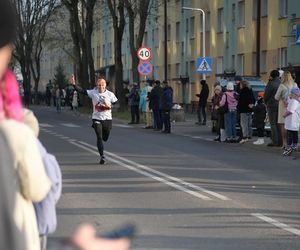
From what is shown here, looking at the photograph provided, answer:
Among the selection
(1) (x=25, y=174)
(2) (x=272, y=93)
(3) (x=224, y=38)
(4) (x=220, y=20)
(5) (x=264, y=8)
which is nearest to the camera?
(1) (x=25, y=174)

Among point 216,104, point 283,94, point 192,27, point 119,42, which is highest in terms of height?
point 192,27

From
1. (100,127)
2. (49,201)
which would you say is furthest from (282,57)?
(49,201)

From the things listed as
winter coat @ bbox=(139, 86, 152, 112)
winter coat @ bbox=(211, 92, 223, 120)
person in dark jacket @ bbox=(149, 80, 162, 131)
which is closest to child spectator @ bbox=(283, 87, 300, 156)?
winter coat @ bbox=(211, 92, 223, 120)

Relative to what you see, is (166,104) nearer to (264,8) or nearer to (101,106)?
(101,106)

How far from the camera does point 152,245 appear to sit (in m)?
6.36

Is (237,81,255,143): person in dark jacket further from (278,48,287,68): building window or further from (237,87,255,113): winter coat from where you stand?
(278,48,287,68): building window

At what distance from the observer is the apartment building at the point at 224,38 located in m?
34.6

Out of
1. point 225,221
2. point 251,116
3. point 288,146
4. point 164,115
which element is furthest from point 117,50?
point 225,221

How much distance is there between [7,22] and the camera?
1957mm

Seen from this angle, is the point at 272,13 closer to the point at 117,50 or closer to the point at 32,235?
the point at 117,50

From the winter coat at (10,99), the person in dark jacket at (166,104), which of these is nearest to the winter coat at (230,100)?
the person in dark jacket at (166,104)

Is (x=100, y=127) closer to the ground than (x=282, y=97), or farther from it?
closer to the ground

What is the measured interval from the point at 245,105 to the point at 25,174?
641 inches

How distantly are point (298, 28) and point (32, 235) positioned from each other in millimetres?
16632
